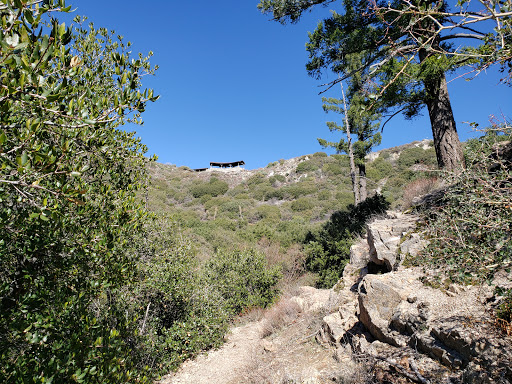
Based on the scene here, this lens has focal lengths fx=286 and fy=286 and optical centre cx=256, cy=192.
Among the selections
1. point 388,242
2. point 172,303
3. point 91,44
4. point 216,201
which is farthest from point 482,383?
point 216,201

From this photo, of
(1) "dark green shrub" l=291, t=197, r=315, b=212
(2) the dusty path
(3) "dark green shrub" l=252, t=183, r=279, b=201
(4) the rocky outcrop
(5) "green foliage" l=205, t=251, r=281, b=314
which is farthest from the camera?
(3) "dark green shrub" l=252, t=183, r=279, b=201

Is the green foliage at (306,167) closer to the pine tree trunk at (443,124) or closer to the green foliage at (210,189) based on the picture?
the green foliage at (210,189)

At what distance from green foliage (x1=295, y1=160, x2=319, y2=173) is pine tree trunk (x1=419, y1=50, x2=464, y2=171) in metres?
29.6

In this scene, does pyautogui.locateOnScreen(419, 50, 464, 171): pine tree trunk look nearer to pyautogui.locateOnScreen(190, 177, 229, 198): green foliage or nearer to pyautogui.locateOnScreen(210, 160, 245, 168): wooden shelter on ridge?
pyautogui.locateOnScreen(190, 177, 229, 198): green foliage

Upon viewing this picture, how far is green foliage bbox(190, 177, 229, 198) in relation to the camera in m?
33.6

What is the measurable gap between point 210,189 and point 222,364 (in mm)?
28327

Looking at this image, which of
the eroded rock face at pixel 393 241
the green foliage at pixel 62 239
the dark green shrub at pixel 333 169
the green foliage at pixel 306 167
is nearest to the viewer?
the green foliage at pixel 62 239

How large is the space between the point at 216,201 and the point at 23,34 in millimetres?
28992

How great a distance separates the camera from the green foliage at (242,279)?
384 inches

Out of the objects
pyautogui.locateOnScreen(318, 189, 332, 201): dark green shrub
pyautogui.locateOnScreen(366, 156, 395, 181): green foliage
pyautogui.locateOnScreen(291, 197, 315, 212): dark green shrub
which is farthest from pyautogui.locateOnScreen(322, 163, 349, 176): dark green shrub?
pyautogui.locateOnScreen(291, 197, 315, 212): dark green shrub

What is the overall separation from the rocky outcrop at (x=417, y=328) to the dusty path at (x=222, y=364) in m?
2.11

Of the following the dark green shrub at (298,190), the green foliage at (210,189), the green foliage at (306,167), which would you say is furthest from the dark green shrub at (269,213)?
the green foliage at (306,167)

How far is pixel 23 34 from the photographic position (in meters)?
1.33

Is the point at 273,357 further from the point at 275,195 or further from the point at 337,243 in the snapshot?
the point at 275,195
